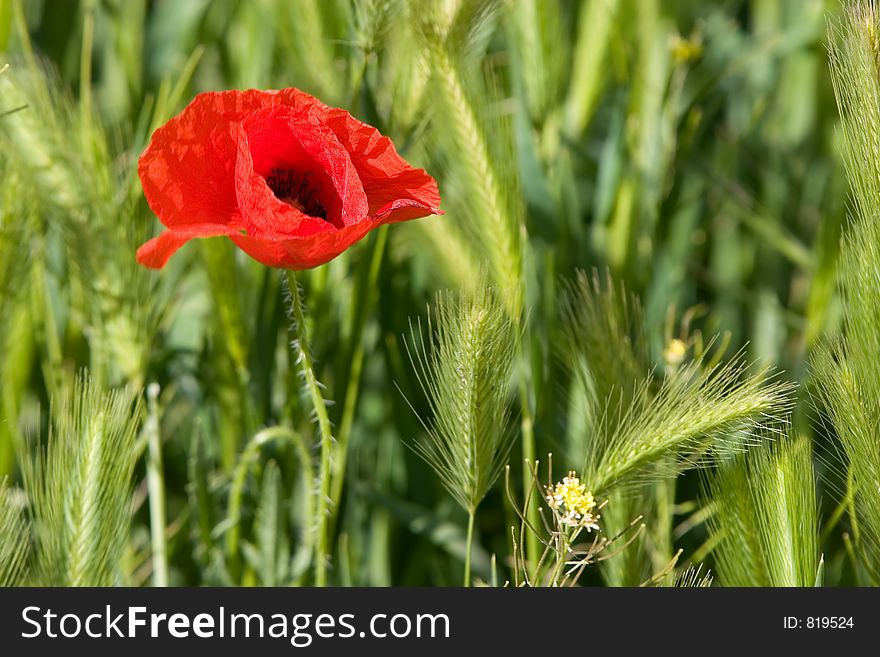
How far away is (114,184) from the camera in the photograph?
70cm

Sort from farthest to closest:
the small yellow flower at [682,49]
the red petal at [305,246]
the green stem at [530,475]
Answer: the small yellow flower at [682,49] < the green stem at [530,475] < the red petal at [305,246]

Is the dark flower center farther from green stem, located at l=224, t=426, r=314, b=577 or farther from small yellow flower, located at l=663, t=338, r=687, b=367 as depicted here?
small yellow flower, located at l=663, t=338, r=687, b=367

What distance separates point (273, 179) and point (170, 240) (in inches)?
2.9

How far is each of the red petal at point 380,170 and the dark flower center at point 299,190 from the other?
32 millimetres

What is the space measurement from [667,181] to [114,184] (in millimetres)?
468

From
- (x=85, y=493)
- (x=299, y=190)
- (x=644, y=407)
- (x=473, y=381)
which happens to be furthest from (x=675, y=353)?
(x=85, y=493)

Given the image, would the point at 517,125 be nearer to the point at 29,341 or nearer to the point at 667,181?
the point at 667,181

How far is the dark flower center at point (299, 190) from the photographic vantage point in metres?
0.54

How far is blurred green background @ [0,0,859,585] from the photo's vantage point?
0.67 metres

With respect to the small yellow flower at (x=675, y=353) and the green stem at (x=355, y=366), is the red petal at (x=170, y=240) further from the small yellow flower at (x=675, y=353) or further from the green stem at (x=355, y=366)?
the small yellow flower at (x=675, y=353)

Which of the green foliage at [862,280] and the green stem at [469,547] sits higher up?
the green foliage at [862,280]

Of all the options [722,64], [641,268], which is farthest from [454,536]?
[722,64]

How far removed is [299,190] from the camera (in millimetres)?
545

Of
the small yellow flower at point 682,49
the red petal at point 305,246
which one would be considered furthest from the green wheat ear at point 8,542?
the small yellow flower at point 682,49
